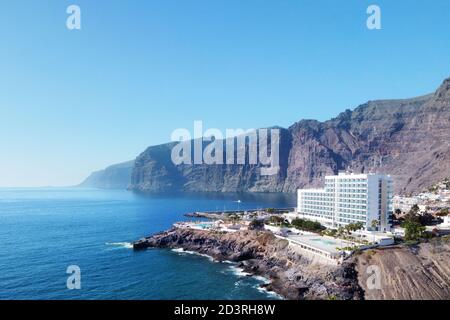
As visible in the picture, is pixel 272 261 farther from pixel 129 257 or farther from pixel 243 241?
pixel 129 257

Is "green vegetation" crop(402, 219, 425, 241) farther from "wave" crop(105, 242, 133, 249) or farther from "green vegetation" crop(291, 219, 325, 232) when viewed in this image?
"wave" crop(105, 242, 133, 249)

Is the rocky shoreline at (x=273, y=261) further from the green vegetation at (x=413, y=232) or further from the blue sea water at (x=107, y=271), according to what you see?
the green vegetation at (x=413, y=232)

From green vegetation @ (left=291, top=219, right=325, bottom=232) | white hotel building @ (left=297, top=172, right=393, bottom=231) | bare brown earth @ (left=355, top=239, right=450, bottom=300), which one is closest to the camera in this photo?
bare brown earth @ (left=355, top=239, right=450, bottom=300)

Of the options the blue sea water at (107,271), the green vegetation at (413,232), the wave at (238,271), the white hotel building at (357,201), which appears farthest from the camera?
the white hotel building at (357,201)

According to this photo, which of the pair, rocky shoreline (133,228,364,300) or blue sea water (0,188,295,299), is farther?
blue sea water (0,188,295,299)

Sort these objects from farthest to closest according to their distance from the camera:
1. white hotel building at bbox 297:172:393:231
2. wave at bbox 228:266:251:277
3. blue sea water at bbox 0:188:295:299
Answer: white hotel building at bbox 297:172:393:231 → wave at bbox 228:266:251:277 → blue sea water at bbox 0:188:295:299

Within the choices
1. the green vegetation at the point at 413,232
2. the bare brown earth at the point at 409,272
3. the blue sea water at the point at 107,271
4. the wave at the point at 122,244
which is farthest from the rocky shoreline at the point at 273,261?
the green vegetation at the point at 413,232

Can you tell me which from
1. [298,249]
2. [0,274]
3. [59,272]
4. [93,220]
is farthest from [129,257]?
[93,220]

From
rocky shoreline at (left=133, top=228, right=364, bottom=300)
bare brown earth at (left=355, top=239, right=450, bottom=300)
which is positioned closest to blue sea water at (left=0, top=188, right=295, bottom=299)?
rocky shoreline at (left=133, top=228, right=364, bottom=300)
